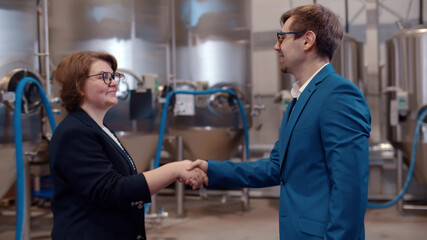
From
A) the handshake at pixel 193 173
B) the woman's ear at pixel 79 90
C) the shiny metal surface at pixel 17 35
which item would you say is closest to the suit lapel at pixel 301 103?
the handshake at pixel 193 173

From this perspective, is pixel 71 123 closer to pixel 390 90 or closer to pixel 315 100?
pixel 315 100

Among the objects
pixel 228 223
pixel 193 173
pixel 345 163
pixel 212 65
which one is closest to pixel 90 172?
pixel 193 173

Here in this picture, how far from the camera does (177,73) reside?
4.18 metres

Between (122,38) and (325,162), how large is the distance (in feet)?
8.39

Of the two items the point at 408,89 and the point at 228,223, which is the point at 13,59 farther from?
the point at 408,89

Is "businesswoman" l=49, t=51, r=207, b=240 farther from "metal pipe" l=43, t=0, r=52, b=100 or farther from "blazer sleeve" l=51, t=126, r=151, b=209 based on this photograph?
"metal pipe" l=43, t=0, r=52, b=100

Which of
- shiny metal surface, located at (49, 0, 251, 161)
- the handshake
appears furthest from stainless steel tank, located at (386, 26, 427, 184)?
the handshake

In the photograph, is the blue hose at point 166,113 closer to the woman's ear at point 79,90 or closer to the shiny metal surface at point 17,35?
the shiny metal surface at point 17,35

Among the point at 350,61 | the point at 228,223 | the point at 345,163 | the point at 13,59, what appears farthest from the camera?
the point at 350,61

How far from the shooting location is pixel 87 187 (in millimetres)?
1336

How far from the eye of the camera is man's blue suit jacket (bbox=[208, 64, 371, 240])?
1.21 metres

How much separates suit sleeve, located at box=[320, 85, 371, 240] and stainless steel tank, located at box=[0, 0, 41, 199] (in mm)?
1947

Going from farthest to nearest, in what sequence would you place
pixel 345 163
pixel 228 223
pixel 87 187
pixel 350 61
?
1. pixel 350 61
2. pixel 228 223
3. pixel 87 187
4. pixel 345 163

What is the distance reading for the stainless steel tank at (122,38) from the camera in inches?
128
